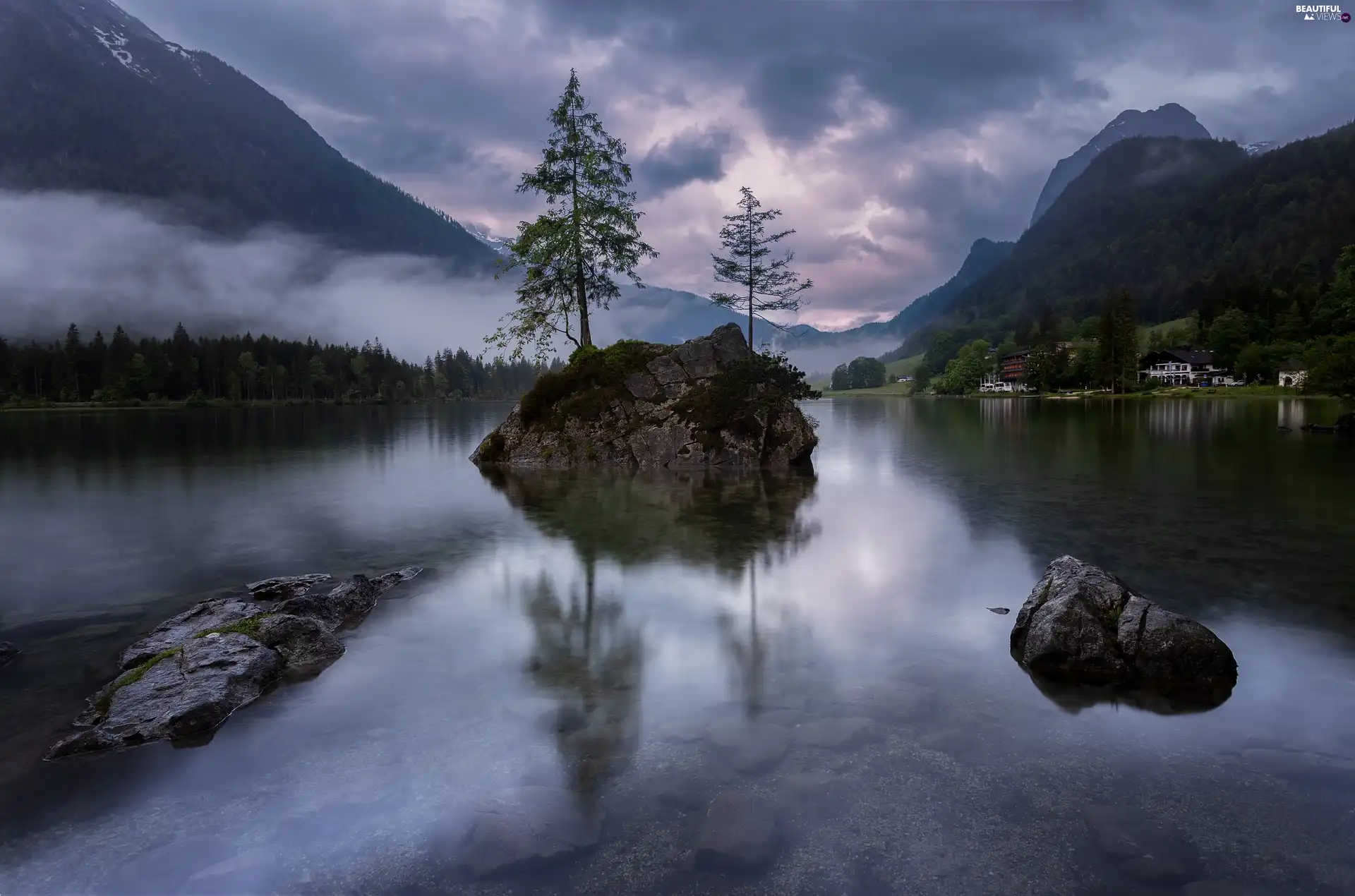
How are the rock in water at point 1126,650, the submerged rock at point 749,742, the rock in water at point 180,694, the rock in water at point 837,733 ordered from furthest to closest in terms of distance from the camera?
the rock in water at point 1126,650 < the rock in water at point 180,694 < the rock in water at point 837,733 < the submerged rock at point 749,742

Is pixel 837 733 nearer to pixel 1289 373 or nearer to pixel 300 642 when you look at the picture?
pixel 300 642

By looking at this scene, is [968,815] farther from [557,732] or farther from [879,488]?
[879,488]

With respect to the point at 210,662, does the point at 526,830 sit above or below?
below

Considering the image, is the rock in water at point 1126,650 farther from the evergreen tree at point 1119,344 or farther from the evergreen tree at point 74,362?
the evergreen tree at point 74,362

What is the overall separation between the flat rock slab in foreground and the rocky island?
23995mm

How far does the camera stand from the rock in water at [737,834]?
642 cm

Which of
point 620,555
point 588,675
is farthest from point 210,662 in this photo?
point 620,555

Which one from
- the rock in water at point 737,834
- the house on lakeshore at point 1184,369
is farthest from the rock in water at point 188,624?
the house on lakeshore at point 1184,369

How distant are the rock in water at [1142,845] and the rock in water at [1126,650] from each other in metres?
3.24

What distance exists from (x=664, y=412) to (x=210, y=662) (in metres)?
29.3

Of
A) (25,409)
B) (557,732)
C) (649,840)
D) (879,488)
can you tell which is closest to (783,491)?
(879,488)

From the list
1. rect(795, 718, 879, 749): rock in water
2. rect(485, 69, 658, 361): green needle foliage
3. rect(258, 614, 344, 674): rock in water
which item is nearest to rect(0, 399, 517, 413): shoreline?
rect(485, 69, 658, 361): green needle foliage

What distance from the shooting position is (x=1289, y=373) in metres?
133

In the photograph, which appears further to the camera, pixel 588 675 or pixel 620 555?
pixel 620 555
